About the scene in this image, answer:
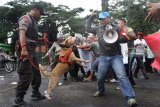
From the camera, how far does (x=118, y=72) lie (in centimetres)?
693

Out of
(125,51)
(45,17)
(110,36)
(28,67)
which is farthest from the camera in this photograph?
(45,17)

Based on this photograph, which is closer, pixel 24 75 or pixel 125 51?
pixel 24 75

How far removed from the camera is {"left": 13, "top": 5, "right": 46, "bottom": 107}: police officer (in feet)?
21.9

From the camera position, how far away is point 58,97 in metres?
7.89

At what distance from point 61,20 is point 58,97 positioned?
25441 mm

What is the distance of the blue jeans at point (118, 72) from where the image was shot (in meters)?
6.66

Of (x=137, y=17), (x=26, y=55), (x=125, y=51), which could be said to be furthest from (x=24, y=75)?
(x=137, y=17)

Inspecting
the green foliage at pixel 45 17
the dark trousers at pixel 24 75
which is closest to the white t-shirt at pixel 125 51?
the dark trousers at pixel 24 75

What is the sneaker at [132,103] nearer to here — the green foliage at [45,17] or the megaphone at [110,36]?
the megaphone at [110,36]

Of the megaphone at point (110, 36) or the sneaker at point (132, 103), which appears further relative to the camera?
the megaphone at point (110, 36)

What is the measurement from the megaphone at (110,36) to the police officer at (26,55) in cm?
144

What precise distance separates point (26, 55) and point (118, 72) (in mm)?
1836

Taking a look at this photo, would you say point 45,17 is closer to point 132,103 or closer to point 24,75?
point 24,75

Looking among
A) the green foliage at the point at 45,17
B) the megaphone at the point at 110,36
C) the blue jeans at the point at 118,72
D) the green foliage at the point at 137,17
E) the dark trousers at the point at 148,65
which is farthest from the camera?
the green foliage at the point at 45,17
